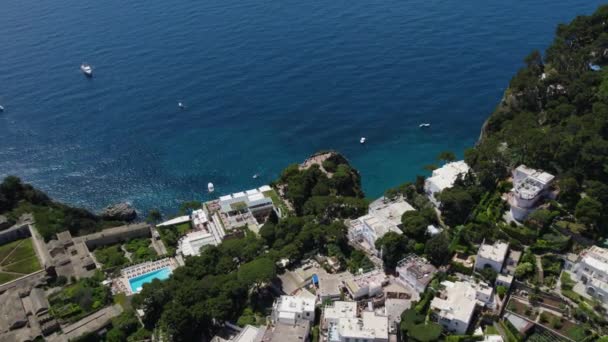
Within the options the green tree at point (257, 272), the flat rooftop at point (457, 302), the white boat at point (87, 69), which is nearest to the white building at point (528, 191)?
the flat rooftop at point (457, 302)

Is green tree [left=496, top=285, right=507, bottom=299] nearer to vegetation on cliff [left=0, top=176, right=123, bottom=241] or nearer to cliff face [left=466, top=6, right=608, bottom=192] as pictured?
cliff face [left=466, top=6, right=608, bottom=192]

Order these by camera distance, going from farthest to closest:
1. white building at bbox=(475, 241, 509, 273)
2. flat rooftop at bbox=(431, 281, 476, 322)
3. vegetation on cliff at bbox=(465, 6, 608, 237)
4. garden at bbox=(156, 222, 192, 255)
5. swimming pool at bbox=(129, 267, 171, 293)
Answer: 1. garden at bbox=(156, 222, 192, 255)
2. swimming pool at bbox=(129, 267, 171, 293)
3. vegetation on cliff at bbox=(465, 6, 608, 237)
4. white building at bbox=(475, 241, 509, 273)
5. flat rooftop at bbox=(431, 281, 476, 322)

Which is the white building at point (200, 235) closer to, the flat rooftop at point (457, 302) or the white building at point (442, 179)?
the white building at point (442, 179)

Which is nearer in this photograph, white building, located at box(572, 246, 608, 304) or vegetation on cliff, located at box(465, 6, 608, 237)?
white building, located at box(572, 246, 608, 304)

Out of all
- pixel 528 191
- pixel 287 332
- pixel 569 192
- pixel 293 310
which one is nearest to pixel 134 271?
pixel 293 310

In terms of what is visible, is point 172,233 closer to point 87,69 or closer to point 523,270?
point 523,270

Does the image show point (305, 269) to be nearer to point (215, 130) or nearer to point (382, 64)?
point (215, 130)

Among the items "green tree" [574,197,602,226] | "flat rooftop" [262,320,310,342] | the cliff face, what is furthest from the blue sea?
"flat rooftop" [262,320,310,342]
